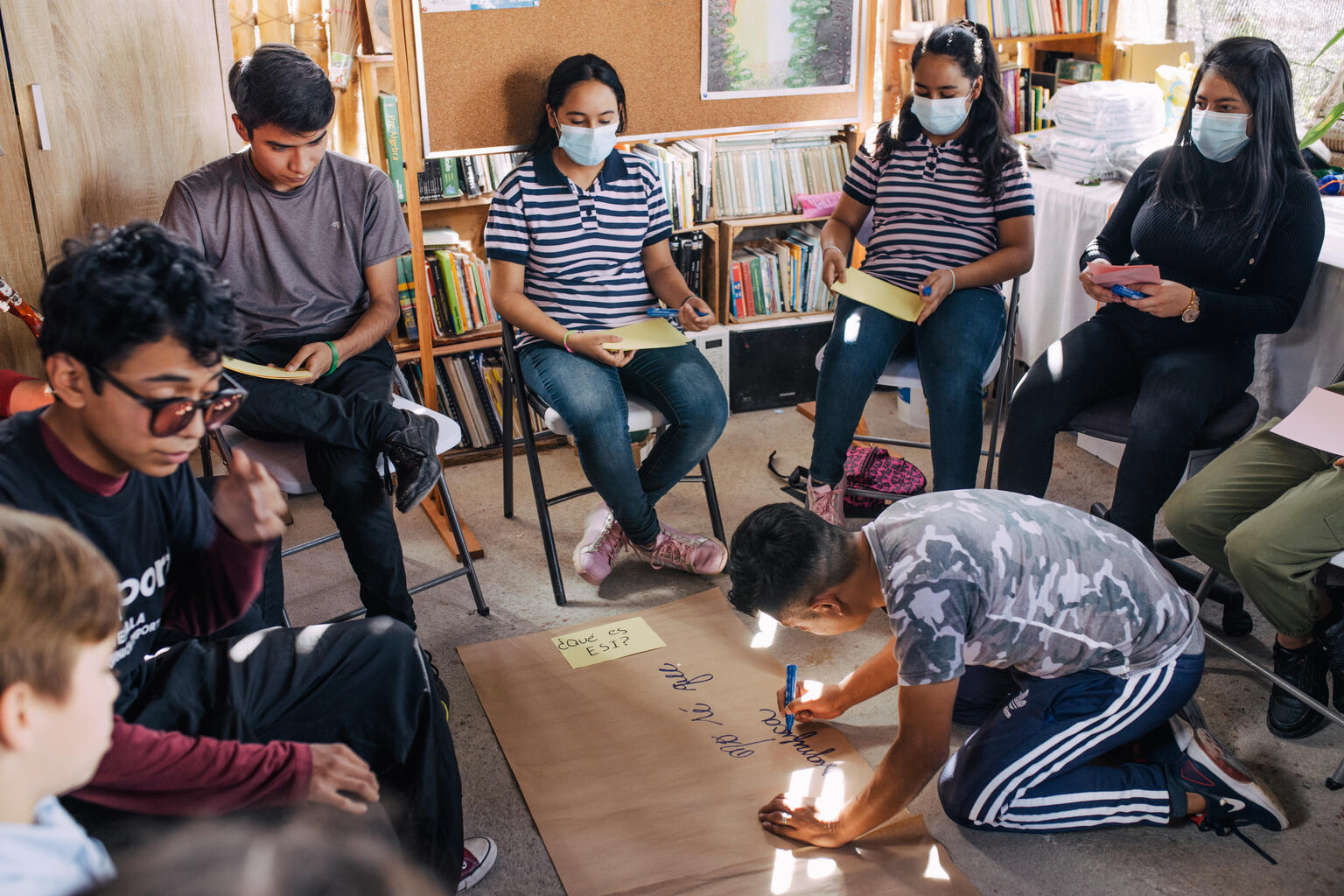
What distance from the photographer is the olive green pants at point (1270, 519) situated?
199 centimetres

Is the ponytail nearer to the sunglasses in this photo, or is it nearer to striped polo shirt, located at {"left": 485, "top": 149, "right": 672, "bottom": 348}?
striped polo shirt, located at {"left": 485, "top": 149, "right": 672, "bottom": 348}

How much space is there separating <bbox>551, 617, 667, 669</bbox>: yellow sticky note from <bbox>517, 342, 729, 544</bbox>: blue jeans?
261 millimetres

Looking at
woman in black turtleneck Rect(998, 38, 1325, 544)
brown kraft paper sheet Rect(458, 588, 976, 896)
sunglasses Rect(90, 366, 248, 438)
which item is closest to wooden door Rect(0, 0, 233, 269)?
brown kraft paper sheet Rect(458, 588, 976, 896)

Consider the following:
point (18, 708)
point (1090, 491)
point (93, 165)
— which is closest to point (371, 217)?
point (93, 165)

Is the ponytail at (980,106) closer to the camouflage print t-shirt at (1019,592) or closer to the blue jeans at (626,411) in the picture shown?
the blue jeans at (626,411)

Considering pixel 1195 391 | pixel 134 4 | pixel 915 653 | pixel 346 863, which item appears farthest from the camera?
pixel 134 4

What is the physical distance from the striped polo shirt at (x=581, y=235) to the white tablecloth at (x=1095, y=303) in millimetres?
1335

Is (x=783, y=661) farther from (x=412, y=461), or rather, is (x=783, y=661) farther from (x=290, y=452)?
(x=290, y=452)

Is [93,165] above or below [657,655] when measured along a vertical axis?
above

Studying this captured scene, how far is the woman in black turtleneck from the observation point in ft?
7.75

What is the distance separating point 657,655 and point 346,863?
43.4 inches

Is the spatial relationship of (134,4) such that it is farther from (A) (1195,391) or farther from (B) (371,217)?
(A) (1195,391)

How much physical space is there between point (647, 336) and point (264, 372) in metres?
0.90

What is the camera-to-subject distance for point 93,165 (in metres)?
2.59
